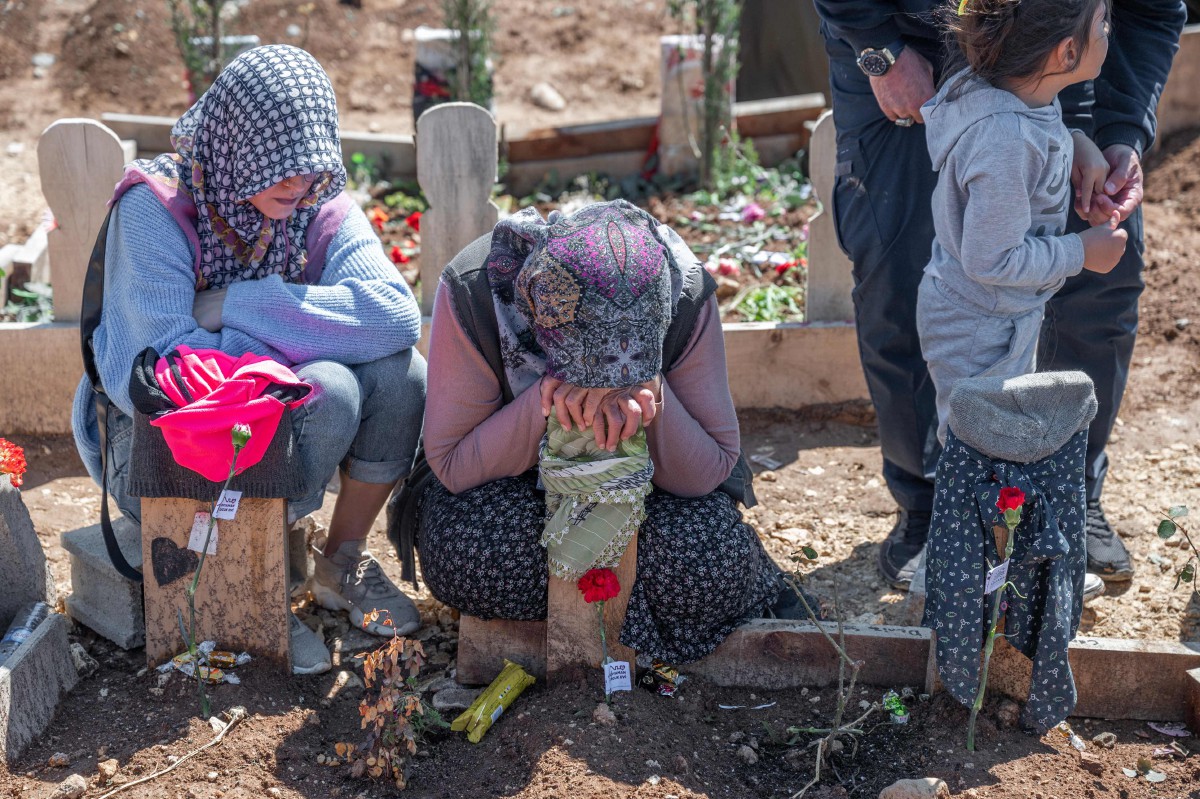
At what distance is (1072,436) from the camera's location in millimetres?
2506

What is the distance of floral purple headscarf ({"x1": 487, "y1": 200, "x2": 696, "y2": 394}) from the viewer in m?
2.32

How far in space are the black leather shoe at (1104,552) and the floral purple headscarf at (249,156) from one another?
7.50 ft

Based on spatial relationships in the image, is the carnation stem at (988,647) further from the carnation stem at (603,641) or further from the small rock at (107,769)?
the small rock at (107,769)

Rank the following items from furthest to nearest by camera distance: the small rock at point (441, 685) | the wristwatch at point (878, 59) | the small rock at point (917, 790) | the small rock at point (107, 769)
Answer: the wristwatch at point (878, 59)
the small rock at point (441, 685)
the small rock at point (107, 769)
the small rock at point (917, 790)

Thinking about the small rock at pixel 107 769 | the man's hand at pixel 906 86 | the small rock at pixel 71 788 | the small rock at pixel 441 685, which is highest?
the man's hand at pixel 906 86

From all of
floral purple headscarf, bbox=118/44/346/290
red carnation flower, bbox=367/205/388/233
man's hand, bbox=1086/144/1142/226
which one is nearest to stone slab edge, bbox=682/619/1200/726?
man's hand, bbox=1086/144/1142/226

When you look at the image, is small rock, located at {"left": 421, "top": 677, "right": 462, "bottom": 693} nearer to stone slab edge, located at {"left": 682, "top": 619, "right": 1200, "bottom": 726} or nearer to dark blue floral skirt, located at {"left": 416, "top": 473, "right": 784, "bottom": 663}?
dark blue floral skirt, located at {"left": 416, "top": 473, "right": 784, "bottom": 663}

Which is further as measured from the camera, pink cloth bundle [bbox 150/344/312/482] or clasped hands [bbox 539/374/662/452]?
pink cloth bundle [bbox 150/344/312/482]

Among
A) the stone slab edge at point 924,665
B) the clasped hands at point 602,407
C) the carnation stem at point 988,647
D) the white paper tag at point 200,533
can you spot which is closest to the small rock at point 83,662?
the white paper tag at point 200,533

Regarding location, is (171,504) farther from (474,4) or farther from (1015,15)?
(474,4)

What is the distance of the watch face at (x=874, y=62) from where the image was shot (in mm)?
2936

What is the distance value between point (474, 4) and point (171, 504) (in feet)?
13.5

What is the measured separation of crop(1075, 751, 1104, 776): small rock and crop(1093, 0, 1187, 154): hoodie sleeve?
5.11 ft

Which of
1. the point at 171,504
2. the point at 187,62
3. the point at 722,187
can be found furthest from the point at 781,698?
the point at 187,62
